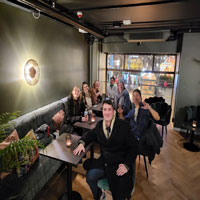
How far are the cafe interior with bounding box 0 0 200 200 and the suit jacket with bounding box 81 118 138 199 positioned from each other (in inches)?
6.7

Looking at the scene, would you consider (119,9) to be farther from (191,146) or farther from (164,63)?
(191,146)

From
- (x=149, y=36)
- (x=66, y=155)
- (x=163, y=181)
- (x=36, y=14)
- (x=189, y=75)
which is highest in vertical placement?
(x=36, y=14)

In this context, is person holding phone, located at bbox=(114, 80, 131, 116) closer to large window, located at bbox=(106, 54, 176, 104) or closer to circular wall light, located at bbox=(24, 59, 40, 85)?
large window, located at bbox=(106, 54, 176, 104)

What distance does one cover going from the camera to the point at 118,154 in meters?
1.85

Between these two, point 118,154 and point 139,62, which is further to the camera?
point 139,62

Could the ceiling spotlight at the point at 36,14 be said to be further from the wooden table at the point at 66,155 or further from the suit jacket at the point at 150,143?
the suit jacket at the point at 150,143

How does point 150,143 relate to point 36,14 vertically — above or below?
below

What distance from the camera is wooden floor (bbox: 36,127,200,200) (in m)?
2.29

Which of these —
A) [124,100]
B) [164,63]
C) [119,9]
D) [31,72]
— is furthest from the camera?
[164,63]

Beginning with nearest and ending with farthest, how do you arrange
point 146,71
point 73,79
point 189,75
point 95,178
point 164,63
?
point 95,178, point 189,75, point 73,79, point 164,63, point 146,71

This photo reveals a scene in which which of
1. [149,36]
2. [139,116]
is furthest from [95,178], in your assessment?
[149,36]

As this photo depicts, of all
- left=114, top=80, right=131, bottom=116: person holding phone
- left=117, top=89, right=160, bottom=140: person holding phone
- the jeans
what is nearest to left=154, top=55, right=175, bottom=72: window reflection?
left=114, top=80, right=131, bottom=116: person holding phone

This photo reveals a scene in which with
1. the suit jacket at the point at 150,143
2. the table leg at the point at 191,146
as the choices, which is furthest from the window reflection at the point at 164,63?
the suit jacket at the point at 150,143

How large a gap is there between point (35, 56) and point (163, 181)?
315 cm
